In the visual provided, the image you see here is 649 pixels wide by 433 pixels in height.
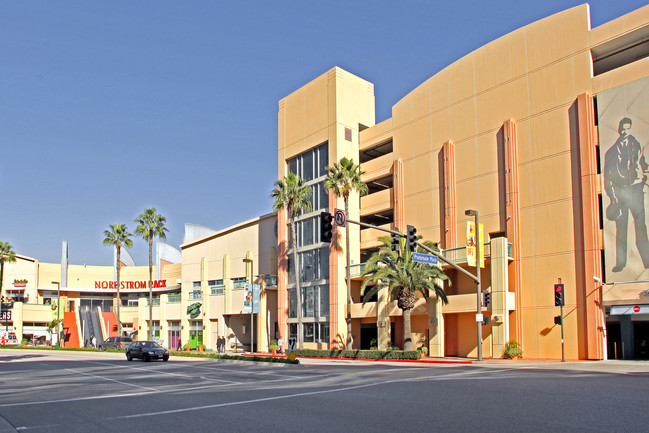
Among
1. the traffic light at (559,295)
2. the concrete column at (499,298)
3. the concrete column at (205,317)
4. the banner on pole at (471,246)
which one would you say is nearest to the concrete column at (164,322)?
the concrete column at (205,317)

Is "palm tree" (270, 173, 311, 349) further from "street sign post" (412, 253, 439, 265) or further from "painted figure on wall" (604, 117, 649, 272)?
"painted figure on wall" (604, 117, 649, 272)

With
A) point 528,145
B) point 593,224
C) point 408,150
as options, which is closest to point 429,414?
point 593,224

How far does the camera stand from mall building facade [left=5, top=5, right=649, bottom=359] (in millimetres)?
37219

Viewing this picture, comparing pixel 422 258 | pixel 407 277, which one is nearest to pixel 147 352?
pixel 407 277

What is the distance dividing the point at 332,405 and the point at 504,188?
104ft

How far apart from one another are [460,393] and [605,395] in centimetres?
377

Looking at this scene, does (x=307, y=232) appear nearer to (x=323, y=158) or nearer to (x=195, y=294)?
(x=323, y=158)

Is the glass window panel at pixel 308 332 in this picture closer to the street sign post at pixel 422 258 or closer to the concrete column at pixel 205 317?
the concrete column at pixel 205 317

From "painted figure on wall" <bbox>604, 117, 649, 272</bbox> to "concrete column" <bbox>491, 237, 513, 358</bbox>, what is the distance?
696 cm

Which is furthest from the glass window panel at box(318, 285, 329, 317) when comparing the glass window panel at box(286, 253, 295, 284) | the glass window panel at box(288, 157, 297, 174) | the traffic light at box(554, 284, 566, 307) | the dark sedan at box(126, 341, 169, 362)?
the traffic light at box(554, 284, 566, 307)

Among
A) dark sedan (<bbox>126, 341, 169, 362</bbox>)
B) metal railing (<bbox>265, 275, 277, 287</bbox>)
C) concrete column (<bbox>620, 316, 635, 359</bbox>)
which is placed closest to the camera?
concrete column (<bbox>620, 316, 635, 359</bbox>)

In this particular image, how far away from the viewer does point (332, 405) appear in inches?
602

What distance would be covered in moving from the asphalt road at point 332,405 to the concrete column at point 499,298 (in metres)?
18.3

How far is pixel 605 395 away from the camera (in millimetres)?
16172
